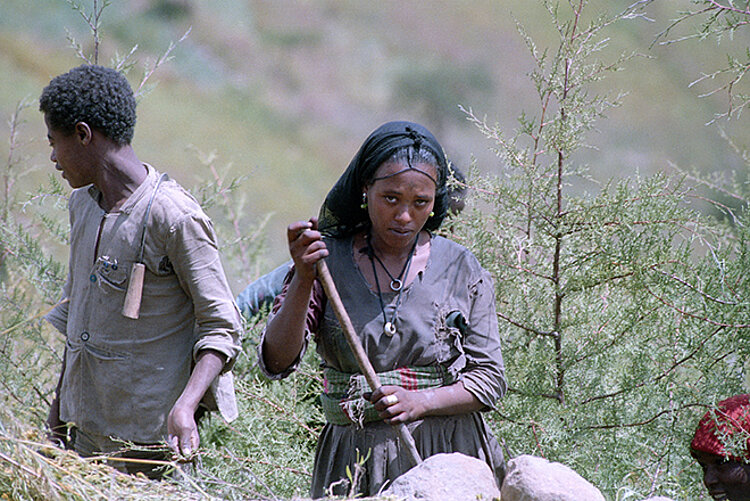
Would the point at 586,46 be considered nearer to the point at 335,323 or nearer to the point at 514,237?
the point at 514,237

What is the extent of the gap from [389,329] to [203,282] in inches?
23.6

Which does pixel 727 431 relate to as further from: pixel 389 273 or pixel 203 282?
pixel 203 282

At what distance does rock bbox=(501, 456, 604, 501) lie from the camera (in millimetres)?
1764

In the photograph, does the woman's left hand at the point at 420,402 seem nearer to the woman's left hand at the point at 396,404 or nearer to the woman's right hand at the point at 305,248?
the woman's left hand at the point at 396,404

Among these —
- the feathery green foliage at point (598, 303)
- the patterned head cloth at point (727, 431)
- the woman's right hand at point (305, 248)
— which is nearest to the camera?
the woman's right hand at point (305, 248)

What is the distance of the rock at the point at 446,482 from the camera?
72.6 inches

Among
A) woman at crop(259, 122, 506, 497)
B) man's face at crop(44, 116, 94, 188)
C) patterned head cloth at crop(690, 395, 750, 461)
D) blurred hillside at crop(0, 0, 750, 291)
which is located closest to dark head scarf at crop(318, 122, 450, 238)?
woman at crop(259, 122, 506, 497)

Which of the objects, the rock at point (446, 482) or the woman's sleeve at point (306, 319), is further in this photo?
the woman's sleeve at point (306, 319)

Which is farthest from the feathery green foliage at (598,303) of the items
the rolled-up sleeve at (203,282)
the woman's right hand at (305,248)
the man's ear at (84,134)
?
the man's ear at (84,134)

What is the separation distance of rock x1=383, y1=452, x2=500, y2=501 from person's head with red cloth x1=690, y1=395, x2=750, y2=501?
36.1 inches

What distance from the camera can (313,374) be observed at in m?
3.84

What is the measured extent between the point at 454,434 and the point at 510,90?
9205mm

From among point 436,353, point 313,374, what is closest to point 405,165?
point 436,353

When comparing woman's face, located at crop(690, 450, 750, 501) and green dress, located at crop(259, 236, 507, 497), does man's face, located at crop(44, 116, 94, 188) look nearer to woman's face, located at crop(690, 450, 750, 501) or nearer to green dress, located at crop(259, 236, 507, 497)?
green dress, located at crop(259, 236, 507, 497)
